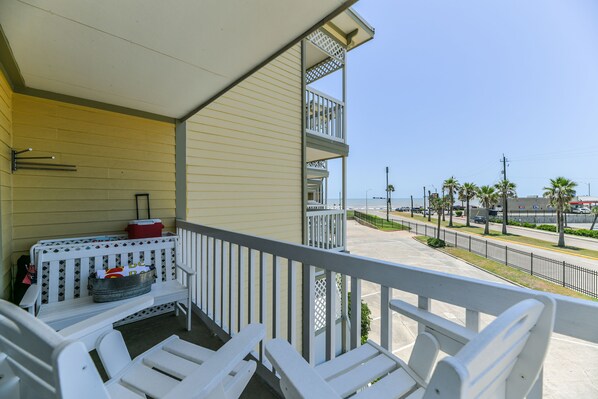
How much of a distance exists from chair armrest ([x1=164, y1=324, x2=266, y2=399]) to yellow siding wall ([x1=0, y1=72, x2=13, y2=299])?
7.11 feet

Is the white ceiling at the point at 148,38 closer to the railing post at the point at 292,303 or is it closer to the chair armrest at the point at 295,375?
the railing post at the point at 292,303

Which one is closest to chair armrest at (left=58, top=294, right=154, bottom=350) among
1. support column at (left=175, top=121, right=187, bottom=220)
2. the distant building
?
support column at (left=175, top=121, right=187, bottom=220)

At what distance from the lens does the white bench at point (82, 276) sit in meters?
1.93

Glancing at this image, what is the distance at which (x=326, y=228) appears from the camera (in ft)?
19.6

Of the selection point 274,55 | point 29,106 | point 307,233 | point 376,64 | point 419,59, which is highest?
point 419,59

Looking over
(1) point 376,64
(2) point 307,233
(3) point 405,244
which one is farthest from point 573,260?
(2) point 307,233

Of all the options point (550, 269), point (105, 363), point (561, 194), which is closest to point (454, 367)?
point (105, 363)

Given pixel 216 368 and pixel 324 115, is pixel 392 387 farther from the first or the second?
pixel 324 115

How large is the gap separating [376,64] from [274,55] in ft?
51.6

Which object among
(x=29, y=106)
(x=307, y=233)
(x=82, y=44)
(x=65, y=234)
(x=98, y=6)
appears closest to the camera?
(x=98, y=6)

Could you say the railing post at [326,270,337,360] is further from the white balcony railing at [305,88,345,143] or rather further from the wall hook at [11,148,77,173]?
the white balcony railing at [305,88,345,143]

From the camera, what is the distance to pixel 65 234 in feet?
8.75

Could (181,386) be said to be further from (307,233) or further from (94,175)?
(307,233)

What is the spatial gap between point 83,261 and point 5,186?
88 centimetres
